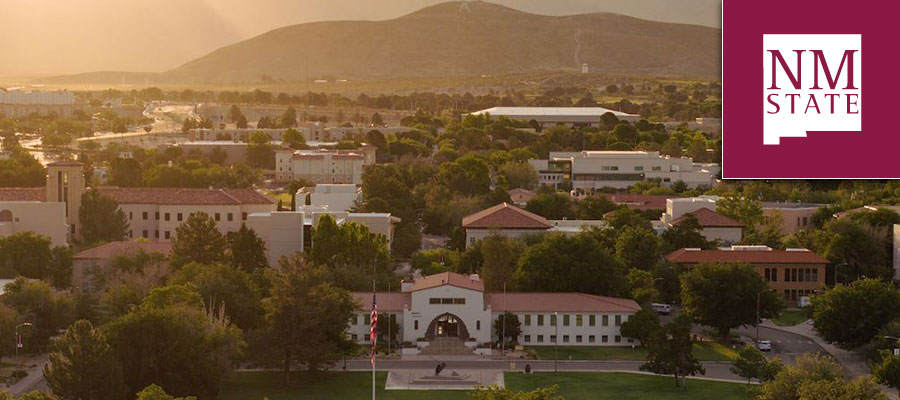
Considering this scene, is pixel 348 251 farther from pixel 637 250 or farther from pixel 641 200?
pixel 641 200

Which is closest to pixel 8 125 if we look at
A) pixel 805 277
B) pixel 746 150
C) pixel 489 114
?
pixel 489 114

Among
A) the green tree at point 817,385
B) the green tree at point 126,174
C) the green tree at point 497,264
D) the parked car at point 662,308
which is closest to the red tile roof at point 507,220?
the green tree at point 497,264

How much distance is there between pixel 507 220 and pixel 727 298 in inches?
482

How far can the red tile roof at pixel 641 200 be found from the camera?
49062 mm

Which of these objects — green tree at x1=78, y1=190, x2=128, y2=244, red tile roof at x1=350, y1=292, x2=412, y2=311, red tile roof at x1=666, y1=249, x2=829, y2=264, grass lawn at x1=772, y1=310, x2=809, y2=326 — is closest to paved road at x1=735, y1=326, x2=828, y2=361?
grass lawn at x1=772, y1=310, x2=809, y2=326

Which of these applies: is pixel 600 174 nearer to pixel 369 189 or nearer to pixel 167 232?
pixel 369 189

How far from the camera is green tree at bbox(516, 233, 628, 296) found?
33.4 m

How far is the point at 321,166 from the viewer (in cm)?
6600

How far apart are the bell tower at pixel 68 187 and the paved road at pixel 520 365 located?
52.5 feet

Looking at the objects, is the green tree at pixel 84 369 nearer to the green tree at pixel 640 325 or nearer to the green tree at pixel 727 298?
the green tree at pixel 640 325

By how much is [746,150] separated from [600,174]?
53763 mm

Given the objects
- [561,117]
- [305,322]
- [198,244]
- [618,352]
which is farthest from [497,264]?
[561,117]

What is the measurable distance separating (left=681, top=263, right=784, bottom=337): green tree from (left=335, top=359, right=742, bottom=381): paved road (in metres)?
2.48

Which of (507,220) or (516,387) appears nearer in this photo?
(516,387)
